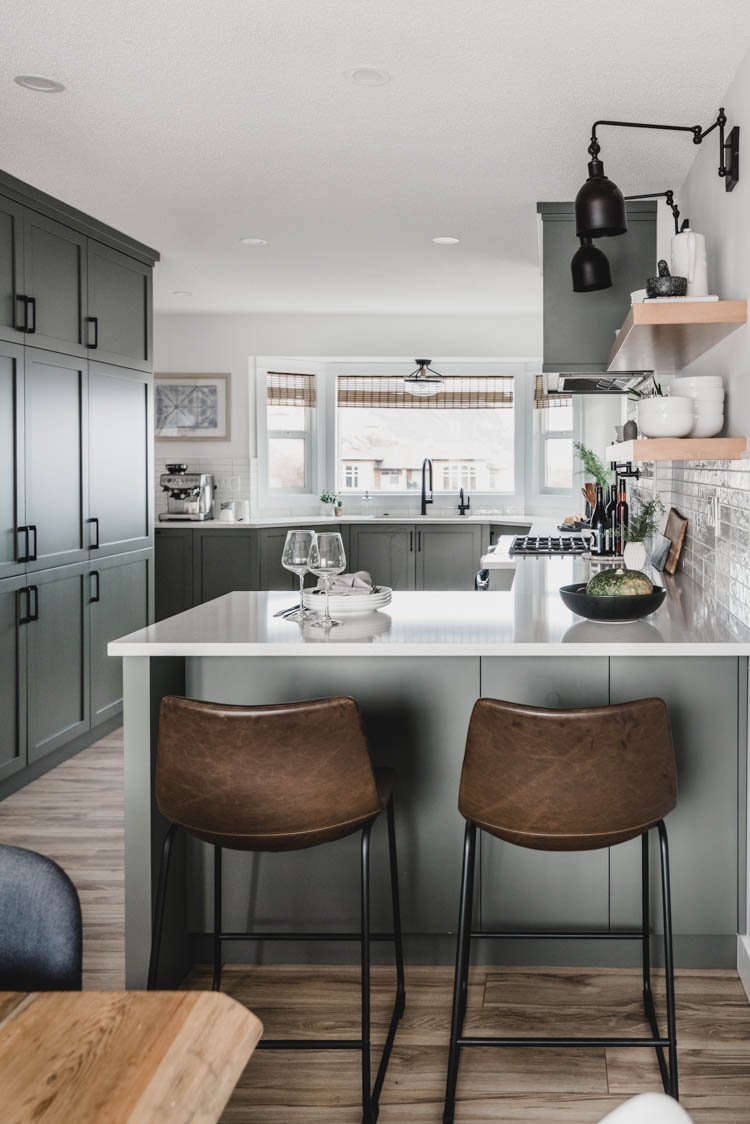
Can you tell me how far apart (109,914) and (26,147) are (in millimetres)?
2759

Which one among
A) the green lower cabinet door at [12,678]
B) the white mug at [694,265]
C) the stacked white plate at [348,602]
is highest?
the white mug at [694,265]

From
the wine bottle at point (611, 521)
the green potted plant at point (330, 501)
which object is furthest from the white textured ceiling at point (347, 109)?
the green potted plant at point (330, 501)

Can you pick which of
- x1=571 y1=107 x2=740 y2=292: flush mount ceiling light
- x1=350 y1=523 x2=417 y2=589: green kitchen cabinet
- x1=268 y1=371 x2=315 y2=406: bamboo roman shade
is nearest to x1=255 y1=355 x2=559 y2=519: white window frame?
x1=268 y1=371 x2=315 y2=406: bamboo roman shade

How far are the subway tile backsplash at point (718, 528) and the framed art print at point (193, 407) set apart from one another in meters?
4.18

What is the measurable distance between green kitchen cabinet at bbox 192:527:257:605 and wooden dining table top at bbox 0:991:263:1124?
18.7 ft

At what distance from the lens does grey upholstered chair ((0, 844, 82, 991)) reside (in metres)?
1.20

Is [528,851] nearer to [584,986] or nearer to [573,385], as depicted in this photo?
[584,986]

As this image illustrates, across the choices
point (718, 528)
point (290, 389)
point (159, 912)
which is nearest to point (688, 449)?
point (718, 528)

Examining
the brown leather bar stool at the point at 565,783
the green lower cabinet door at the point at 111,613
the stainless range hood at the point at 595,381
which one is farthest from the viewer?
the green lower cabinet door at the point at 111,613

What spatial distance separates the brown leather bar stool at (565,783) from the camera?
6.13 feet

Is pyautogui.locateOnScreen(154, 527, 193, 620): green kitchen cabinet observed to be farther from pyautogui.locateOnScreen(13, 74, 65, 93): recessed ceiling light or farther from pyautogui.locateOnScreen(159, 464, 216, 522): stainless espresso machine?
pyautogui.locateOnScreen(13, 74, 65, 93): recessed ceiling light

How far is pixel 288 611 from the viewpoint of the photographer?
2652mm

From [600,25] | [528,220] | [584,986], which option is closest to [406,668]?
[584,986]

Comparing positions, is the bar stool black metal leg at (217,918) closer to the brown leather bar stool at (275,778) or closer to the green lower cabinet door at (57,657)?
the brown leather bar stool at (275,778)
